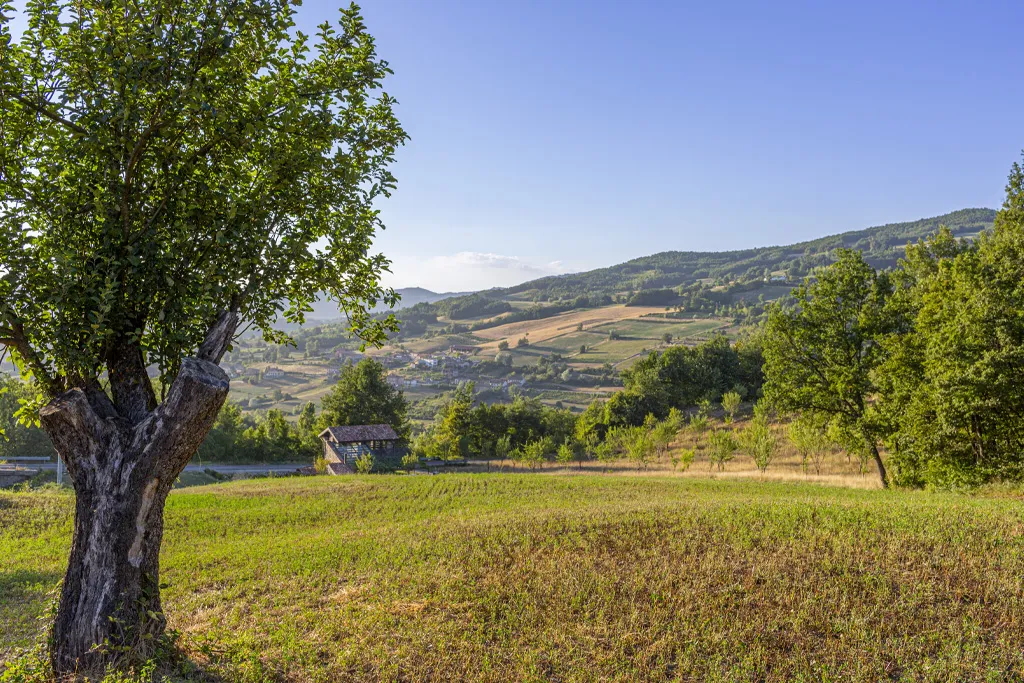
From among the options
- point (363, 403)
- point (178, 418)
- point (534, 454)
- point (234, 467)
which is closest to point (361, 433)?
point (363, 403)

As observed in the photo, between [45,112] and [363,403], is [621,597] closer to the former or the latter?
[45,112]

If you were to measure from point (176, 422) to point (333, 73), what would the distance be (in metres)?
5.74

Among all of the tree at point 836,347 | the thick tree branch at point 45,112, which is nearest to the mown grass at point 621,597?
the thick tree branch at point 45,112

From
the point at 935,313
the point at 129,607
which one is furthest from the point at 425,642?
the point at 935,313

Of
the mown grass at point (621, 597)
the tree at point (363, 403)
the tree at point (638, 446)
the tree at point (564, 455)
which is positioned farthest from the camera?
the tree at point (363, 403)

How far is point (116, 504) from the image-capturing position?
6.91 meters

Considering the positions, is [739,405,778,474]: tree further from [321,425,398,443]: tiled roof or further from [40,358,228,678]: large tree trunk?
[40,358,228,678]: large tree trunk

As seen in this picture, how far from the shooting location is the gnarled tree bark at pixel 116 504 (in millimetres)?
6887

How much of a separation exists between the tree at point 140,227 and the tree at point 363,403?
6560 centimetres

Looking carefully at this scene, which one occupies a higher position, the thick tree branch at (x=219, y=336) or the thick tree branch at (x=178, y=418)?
the thick tree branch at (x=219, y=336)

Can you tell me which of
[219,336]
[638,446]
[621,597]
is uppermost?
[219,336]

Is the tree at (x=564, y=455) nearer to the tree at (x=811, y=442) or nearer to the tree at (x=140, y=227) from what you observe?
the tree at (x=811, y=442)

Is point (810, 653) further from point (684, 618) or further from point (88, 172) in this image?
point (88, 172)

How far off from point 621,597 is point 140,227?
9.81m
